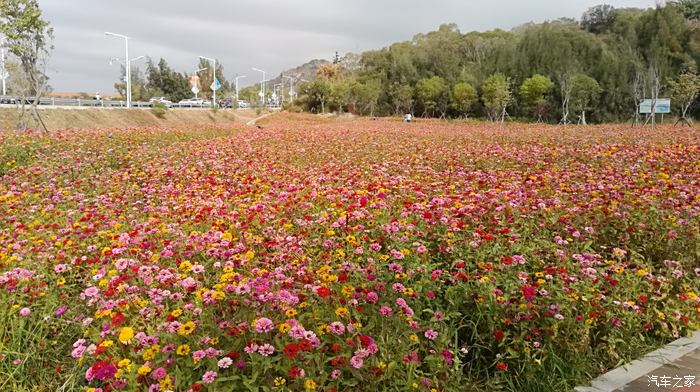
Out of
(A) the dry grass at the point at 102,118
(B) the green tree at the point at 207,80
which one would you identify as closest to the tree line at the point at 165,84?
(B) the green tree at the point at 207,80

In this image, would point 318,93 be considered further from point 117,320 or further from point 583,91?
point 117,320

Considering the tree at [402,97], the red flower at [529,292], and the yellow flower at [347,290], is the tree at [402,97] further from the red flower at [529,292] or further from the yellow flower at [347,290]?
the yellow flower at [347,290]

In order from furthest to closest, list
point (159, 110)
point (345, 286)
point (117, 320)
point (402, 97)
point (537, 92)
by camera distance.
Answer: point (402, 97) < point (537, 92) < point (159, 110) < point (345, 286) < point (117, 320)

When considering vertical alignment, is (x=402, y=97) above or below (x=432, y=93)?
below

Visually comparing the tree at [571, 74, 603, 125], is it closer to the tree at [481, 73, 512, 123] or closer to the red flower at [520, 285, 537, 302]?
the tree at [481, 73, 512, 123]

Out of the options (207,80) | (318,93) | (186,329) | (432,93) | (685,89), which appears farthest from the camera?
(207,80)

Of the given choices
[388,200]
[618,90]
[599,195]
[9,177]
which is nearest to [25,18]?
[9,177]

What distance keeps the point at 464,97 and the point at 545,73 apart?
6.78m

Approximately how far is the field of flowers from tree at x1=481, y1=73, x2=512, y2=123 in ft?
116

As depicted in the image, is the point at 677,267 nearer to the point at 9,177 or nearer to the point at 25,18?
the point at 9,177

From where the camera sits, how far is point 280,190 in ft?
18.5

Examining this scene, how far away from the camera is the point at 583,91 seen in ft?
123

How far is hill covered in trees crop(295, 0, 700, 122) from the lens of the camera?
37.6 metres

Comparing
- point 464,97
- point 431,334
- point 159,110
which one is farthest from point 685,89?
point 159,110
